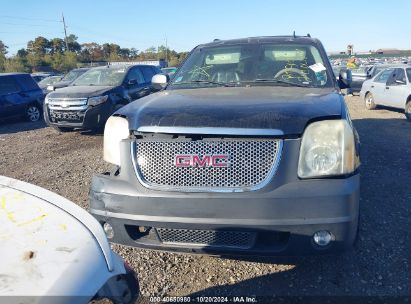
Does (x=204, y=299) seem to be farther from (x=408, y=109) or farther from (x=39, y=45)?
(x=39, y=45)

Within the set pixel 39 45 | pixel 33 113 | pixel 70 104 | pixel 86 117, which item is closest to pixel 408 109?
pixel 86 117

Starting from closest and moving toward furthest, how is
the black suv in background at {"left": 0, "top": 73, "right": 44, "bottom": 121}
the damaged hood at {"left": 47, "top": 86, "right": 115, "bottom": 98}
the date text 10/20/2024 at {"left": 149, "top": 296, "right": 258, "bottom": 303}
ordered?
1. the date text 10/20/2024 at {"left": 149, "top": 296, "right": 258, "bottom": 303}
2. the damaged hood at {"left": 47, "top": 86, "right": 115, "bottom": 98}
3. the black suv in background at {"left": 0, "top": 73, "right": 44, "bottom": 121}

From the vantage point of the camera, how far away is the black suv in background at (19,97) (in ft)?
36.7

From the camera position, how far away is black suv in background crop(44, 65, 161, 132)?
842cm

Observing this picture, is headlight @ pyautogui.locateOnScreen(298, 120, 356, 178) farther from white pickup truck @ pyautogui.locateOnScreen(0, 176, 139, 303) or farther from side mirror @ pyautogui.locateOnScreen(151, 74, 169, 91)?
side mirror @ pyautogui.locateOnScreen(151, 74, 169, 91)

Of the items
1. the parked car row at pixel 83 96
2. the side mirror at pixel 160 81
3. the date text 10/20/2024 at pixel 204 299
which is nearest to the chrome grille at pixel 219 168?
the date text 10/20/2024 at pixel 204 299


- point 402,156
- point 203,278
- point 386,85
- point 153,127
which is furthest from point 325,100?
point 386,85

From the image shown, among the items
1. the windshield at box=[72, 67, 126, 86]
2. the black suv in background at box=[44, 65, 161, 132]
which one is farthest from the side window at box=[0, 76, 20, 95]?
the black suv in background at box=[44, 65, 161, 132]

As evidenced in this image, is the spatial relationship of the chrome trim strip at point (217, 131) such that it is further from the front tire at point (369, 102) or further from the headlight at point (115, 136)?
the front tire at point (369, 102)

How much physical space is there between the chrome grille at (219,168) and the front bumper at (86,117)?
6.51 meters

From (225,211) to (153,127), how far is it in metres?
0.72

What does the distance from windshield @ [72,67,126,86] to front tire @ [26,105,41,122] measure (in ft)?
9.61

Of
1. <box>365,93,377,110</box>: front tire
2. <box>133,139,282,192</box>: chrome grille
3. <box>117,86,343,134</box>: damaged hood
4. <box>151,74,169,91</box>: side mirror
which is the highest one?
<box>151,74,169,91</box>: side mirror

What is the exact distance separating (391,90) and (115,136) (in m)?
10.5
